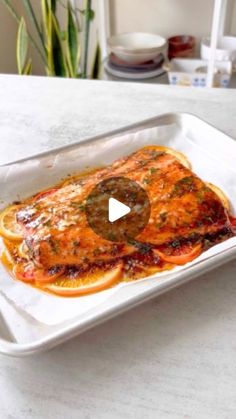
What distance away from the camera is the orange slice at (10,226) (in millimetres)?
613

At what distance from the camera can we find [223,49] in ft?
5.68

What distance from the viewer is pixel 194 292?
0.54 metres

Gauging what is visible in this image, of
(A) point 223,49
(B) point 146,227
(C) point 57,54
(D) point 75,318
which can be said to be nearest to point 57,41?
(C) point 57,54

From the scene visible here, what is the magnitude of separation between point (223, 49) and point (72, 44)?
0.59 m

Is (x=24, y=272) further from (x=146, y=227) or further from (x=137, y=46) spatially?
(x=137, y=46)

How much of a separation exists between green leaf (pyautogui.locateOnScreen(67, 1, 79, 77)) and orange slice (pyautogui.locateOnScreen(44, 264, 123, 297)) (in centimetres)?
125

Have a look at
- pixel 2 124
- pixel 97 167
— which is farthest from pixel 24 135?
pixel 97 167

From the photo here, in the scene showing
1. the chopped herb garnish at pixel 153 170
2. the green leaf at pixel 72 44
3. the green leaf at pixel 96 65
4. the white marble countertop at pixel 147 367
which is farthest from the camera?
the green leaf at pixel 96 65

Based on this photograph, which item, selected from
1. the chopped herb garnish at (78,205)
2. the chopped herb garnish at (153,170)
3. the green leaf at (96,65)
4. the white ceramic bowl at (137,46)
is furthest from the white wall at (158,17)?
the chopped herb garnish at (78,205)

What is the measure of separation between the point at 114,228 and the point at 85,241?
45 millimetres

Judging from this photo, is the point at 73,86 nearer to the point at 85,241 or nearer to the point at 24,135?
the point at 24,135

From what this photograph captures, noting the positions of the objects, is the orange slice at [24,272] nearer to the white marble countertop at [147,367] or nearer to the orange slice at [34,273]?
the orange slice at [34,273]

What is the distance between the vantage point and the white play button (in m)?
0.60

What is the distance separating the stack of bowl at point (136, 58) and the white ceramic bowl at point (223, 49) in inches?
6.2
